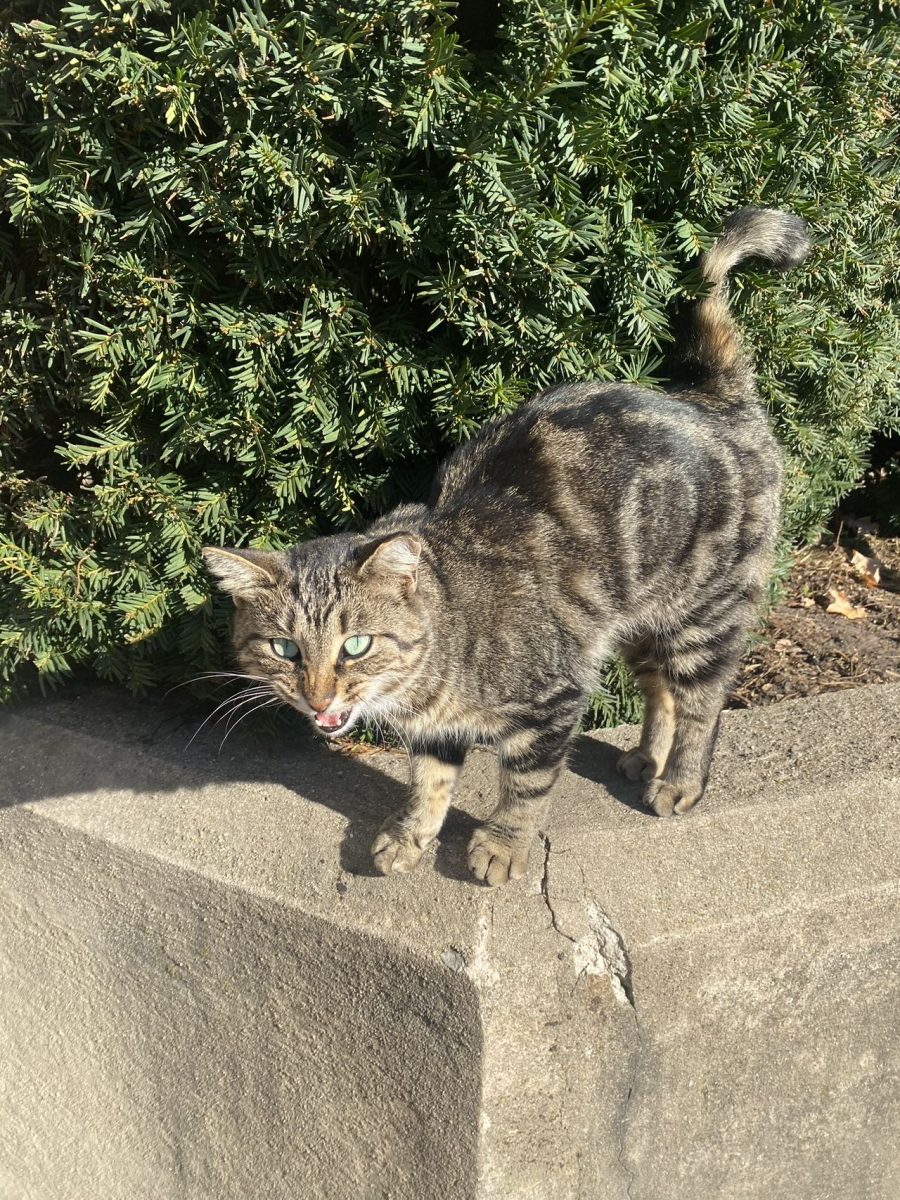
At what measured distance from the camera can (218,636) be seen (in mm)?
2631

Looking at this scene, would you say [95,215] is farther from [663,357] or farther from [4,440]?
[663,357]

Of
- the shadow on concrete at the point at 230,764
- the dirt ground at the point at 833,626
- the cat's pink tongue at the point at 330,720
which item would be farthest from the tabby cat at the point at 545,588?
the dirt ground at the point at 833,626

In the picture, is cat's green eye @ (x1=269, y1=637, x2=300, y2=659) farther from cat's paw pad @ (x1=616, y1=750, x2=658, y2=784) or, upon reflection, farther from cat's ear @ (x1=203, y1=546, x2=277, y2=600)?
cat's paw pad @ (x1=616, y1=750, x2=658, y2=784)

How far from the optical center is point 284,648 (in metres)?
2.21

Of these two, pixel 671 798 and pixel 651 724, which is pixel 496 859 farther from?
pixel 651 724

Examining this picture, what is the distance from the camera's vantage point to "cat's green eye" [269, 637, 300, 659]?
2.20 meters

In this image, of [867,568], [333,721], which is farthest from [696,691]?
[867,568]

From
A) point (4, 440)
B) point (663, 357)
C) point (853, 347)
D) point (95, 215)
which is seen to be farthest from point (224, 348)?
point (853, 347)

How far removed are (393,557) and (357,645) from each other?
8.9 inches

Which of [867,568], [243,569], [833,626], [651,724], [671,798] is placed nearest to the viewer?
[243,569]

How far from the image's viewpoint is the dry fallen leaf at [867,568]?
13.2ft

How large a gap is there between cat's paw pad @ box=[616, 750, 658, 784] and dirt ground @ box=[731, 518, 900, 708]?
2.20 ft

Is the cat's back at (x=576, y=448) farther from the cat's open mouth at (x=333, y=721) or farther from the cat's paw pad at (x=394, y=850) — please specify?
the cat's paw pad at (x=394, y=850)

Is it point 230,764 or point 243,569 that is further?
point 230,764
